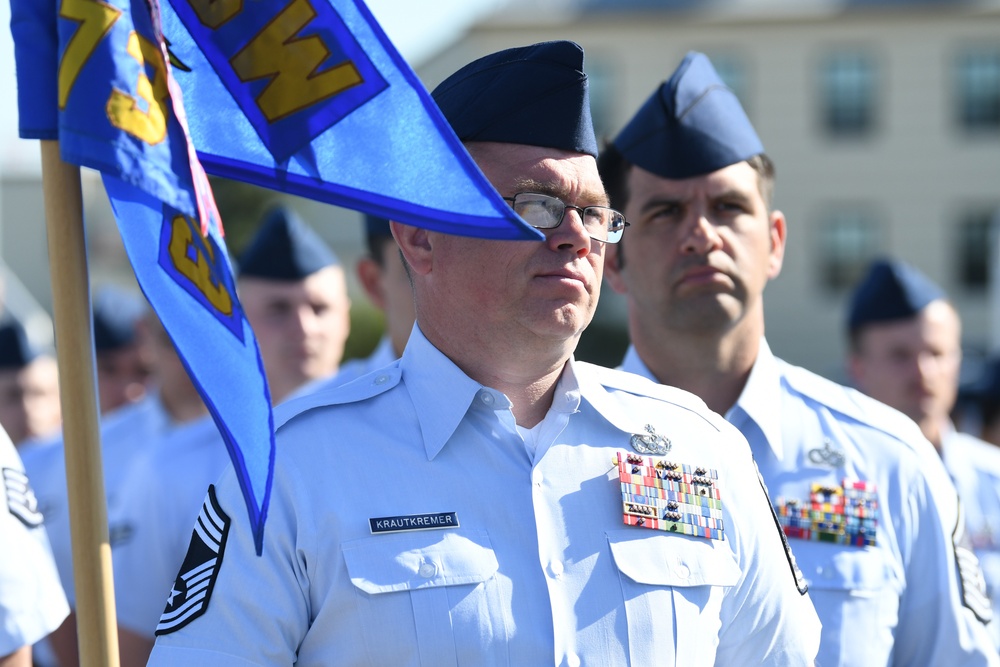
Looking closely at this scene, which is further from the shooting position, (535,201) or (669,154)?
(669,154)

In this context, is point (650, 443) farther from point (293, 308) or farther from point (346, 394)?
point (293, 308)

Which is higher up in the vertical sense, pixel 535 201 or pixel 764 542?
pixel 535 201

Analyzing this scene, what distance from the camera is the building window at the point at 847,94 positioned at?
3681 cm

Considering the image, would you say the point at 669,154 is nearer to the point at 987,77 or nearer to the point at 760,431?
the point at 760,431

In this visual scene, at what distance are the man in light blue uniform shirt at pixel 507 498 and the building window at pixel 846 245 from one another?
34631 mm

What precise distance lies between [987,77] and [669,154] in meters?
35.3

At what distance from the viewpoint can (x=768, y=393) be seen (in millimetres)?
3783

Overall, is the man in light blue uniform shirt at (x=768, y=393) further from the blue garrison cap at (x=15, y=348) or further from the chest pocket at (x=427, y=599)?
the blue garrison cap at (x=15, y=348)

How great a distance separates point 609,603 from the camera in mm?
2578

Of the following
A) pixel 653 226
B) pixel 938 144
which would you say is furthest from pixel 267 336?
pixel 938 144

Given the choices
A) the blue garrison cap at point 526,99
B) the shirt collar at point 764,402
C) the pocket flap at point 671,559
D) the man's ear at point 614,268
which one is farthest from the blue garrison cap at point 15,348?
the pocket flap at point 671,559

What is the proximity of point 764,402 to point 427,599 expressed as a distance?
1.54 m

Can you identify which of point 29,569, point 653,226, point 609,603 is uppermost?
point 653,226

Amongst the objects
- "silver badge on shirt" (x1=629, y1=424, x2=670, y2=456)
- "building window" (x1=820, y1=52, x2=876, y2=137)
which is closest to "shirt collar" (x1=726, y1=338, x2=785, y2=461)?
"silver badge on shirt" (x1=629, y1=424, x2=670, y2=456)
